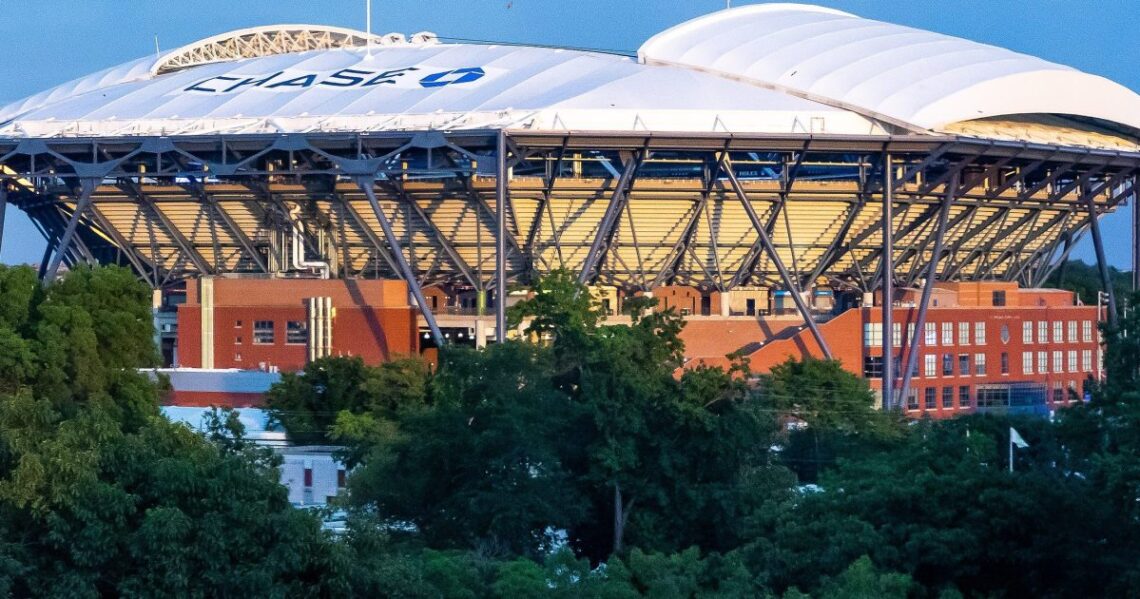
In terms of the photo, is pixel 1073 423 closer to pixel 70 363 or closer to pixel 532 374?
pixel 532 374

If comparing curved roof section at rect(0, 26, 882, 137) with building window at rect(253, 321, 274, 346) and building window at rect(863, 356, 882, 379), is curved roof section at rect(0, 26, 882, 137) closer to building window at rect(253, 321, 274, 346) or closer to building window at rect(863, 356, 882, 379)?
building window at rect(253, 321, 274, 346)

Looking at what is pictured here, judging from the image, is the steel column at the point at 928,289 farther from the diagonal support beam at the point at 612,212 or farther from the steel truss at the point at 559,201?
the diagonal support beam at the point at 612,212

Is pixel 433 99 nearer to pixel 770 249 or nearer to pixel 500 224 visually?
pixel 500 224

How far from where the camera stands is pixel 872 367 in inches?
3034

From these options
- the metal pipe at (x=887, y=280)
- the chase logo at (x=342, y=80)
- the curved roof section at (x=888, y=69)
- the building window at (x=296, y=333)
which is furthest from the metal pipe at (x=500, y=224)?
the metal pipe at (x=887, y=280)

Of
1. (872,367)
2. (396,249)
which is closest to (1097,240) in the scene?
(872,367)

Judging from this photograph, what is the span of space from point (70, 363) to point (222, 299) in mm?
22053

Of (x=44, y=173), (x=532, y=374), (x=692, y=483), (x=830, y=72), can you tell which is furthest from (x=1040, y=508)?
(x=44, y=173)

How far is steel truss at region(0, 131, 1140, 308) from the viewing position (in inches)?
2726

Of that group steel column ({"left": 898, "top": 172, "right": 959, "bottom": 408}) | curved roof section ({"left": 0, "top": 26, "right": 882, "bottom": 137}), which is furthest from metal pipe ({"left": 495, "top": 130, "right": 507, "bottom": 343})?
steel column ({"left": 898, "top": 172, "right": 959, "bottom": 408})

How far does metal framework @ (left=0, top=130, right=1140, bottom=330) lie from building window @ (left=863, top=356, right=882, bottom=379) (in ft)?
13.4

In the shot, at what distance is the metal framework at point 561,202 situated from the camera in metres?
69.2

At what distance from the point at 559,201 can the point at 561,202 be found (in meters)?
0.15

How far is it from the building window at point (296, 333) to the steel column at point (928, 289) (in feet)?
76.7
